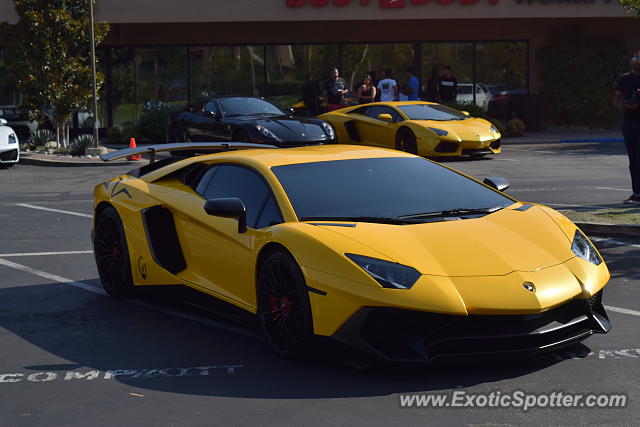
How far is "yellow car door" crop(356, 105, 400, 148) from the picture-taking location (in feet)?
71.3

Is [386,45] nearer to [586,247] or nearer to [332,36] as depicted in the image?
[332,36]

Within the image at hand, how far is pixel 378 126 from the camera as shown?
72.4ft

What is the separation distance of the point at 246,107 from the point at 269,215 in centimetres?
1562

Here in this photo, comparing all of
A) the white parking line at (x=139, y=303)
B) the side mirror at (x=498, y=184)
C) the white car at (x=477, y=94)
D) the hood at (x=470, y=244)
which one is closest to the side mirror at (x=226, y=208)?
the hood at (x=470, y=244)

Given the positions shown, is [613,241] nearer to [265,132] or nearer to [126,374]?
[126,374]

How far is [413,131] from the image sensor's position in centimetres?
2122

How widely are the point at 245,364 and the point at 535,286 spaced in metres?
1.72

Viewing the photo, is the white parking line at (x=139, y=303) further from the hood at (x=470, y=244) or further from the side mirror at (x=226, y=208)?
the hood at (x=470, y=244)

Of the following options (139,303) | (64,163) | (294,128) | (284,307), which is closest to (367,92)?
(294,128)

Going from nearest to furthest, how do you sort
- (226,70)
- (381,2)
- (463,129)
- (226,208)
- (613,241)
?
1. (226,208)
2. (613,241)
3. (463,129)
4. (381,2)
5. (226,70)

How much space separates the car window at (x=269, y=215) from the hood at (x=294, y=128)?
13494mm

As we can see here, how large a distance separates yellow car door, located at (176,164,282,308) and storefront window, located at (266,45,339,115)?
76.1ft

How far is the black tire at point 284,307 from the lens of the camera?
6.22 m

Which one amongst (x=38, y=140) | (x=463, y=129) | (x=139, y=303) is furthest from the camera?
(x=38, y=140)
